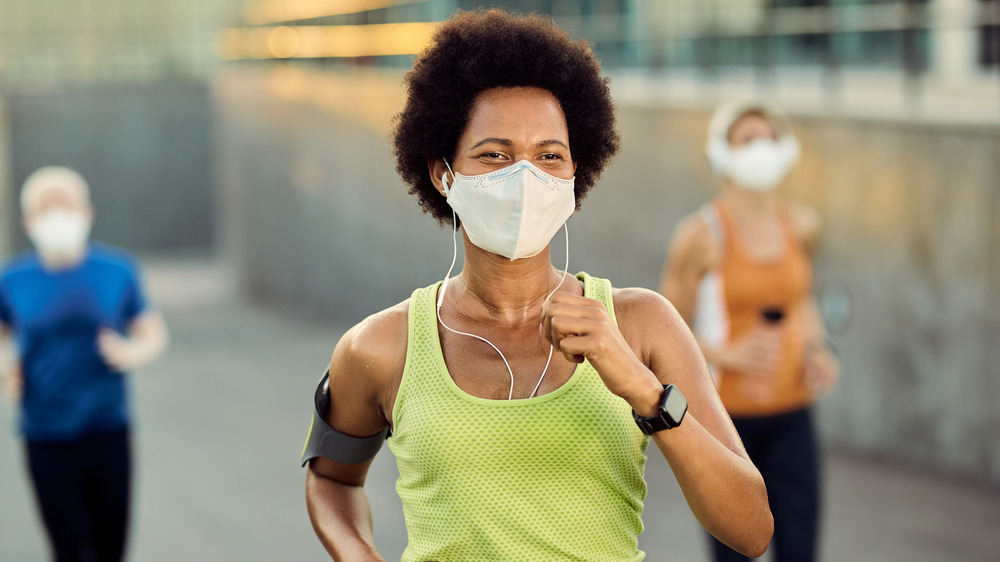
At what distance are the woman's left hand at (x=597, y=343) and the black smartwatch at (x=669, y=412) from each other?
0.05 ft

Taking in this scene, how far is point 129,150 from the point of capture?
29688 millimetres

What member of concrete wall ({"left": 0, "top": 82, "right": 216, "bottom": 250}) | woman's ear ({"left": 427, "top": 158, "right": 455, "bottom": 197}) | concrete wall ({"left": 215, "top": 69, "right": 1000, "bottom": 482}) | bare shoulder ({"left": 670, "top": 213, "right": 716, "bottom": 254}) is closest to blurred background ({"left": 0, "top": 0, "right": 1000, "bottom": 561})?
Answer: concrete wall ({"left": 215, "top": 69, "right": 1000, "bottom": 482})

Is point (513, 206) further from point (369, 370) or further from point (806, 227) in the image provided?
point (806, 227)

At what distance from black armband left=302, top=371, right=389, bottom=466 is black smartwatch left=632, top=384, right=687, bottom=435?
0.69m

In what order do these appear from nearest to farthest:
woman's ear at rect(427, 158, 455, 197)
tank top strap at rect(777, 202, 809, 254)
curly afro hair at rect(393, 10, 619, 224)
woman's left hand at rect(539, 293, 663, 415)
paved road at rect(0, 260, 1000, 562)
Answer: woman's left hand at rect(539, 293, 663, 415) → curly afro hair at rect(393, 10, 619, 224) → woman's ear at rect(427, 158, 455, 197) → tank top strap at rect(777, 202, 809, 254) → paved road at rect(0, 260, 1000, 562)

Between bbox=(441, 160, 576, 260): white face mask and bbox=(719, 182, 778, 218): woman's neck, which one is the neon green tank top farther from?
bbox=(719, 182, 778, 218): woman's neck

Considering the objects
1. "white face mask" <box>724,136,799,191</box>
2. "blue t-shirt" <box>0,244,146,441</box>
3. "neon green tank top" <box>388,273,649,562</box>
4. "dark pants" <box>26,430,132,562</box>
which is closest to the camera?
"neon green tank top" <box>388,273,649,562</box>

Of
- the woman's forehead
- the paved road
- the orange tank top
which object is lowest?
the paved road

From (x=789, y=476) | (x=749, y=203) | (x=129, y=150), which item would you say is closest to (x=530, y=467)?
(x=789, y=476)

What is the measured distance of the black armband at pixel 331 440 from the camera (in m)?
2.71

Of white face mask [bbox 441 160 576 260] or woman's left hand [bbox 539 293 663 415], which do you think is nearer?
woman's left hand [bbox 539 293 663 415]

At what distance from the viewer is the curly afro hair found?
2529mm

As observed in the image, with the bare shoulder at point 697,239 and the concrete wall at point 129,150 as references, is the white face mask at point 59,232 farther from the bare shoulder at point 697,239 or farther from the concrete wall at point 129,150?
the concrete wall at point 129,150

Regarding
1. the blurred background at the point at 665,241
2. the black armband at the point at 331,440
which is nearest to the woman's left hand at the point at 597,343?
the black armband at the point at 331,440
